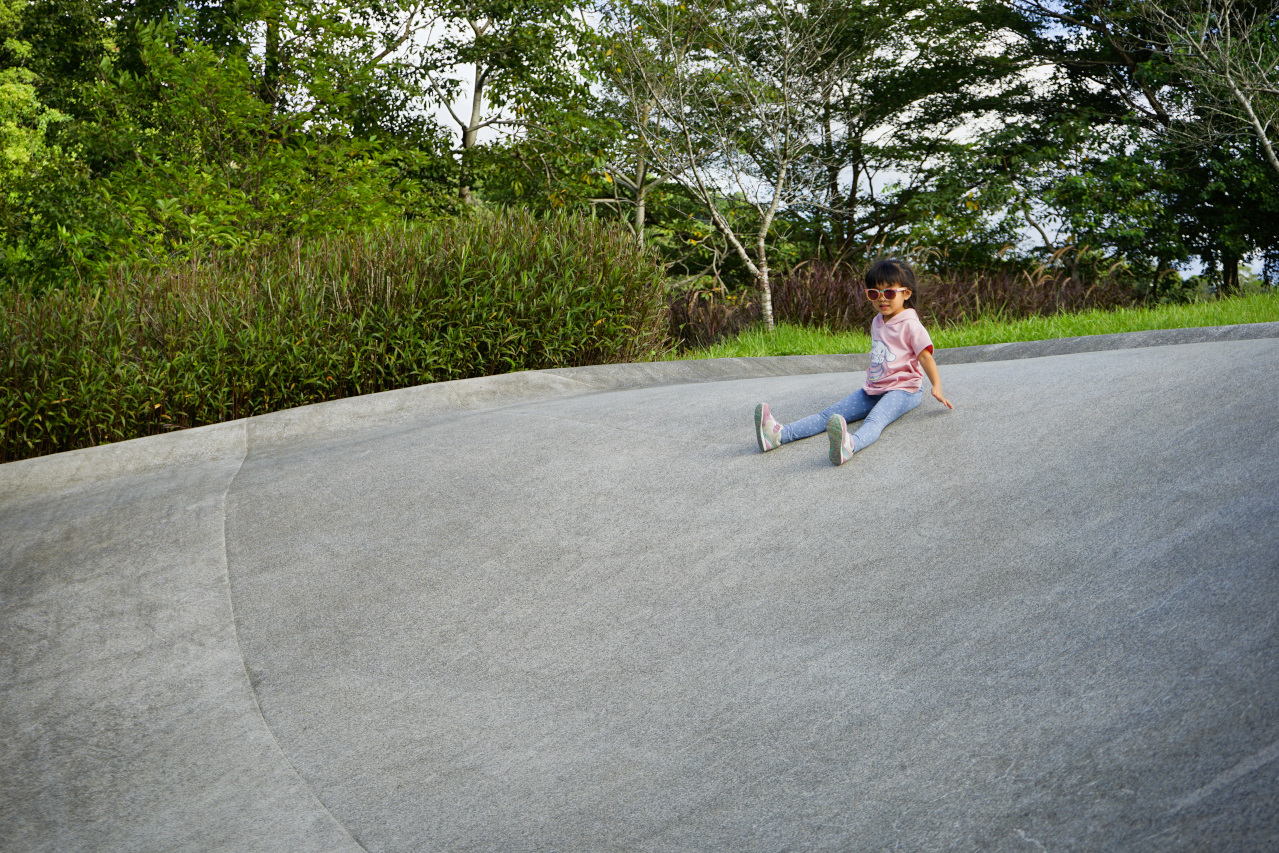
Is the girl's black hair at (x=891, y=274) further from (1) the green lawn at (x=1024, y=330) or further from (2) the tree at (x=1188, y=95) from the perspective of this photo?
(2) the tree at (x=1188, y=95)

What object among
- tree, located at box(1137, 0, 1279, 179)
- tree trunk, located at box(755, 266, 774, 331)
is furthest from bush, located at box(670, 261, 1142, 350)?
tree, located at box(1137, 0, 1279, 179)

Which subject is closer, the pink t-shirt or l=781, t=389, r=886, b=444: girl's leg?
the pink t-shirt

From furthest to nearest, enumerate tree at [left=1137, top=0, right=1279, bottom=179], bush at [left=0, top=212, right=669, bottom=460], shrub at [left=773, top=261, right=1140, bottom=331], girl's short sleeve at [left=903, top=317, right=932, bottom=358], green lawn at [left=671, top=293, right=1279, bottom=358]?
tree at [left=1137, top=0, right=1279, bottom=179], shrub at [left=773, top=261, right=1140, bottom=331], green lawn at [left=671, top=293, right=1279, bottom=358], bush at [left=0, top=212, right=669, bottom=460], girl's short sleeve at [left=903, top=317, right=932, bottom=358]

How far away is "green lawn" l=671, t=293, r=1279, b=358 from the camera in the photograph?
903 cm

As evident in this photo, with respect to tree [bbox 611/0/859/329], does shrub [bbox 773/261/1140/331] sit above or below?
below

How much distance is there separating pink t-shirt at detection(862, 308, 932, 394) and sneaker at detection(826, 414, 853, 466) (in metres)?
0.56

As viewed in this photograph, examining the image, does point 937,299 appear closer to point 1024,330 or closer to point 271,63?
point 1024,330

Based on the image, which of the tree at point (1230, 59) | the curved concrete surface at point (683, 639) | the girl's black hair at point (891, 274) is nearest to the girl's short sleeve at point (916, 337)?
the girl's black hair at point (891, 274)

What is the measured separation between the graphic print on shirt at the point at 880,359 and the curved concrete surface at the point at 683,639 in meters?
0.36

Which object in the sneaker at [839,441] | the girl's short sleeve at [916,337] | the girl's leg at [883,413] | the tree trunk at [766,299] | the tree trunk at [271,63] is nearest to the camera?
the sneaker at [839,441]

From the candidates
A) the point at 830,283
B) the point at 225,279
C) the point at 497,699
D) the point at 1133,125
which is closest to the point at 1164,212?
the point at 1133,125

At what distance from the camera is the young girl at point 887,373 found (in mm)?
4902

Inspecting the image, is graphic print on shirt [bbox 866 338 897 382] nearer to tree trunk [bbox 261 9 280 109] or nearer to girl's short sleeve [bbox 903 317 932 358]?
girl's short sleeve [bbox 903 317 932 358]

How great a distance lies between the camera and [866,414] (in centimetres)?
521
